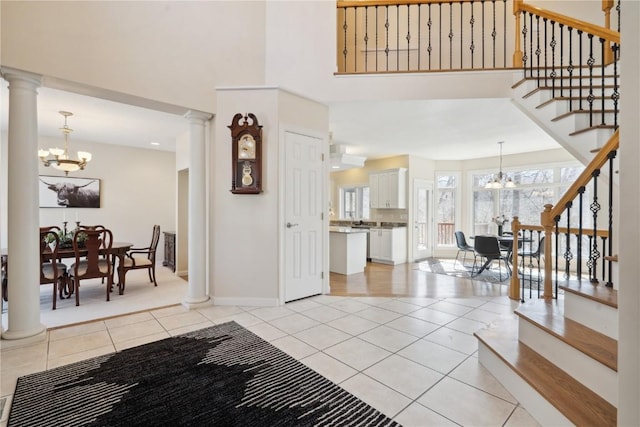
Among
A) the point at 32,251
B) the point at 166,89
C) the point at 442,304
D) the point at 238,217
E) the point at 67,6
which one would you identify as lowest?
the point at 442,304

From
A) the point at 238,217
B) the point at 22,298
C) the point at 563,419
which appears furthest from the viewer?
the point at 238,217

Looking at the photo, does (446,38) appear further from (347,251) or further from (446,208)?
(446,208)

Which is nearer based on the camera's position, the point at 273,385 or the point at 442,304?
the point at 273,385

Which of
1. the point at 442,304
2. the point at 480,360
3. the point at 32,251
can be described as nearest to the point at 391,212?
the point at 442,304

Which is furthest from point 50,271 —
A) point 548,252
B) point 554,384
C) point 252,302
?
point 548,252

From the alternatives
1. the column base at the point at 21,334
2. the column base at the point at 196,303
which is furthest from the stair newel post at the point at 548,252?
the column base at the point at 21,334

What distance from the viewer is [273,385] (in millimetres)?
1931

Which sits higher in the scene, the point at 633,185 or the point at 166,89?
the point at 166,89

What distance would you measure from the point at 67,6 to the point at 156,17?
0.77m

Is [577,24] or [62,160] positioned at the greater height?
[577,24]

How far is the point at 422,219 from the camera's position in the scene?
771 centimetres

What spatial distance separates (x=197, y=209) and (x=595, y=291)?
3779mm

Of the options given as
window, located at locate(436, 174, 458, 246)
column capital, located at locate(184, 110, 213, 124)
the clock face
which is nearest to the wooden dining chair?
column capital, located at locate(184, 110, 213, 124)

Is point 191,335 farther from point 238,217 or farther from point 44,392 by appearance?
point 238,217
